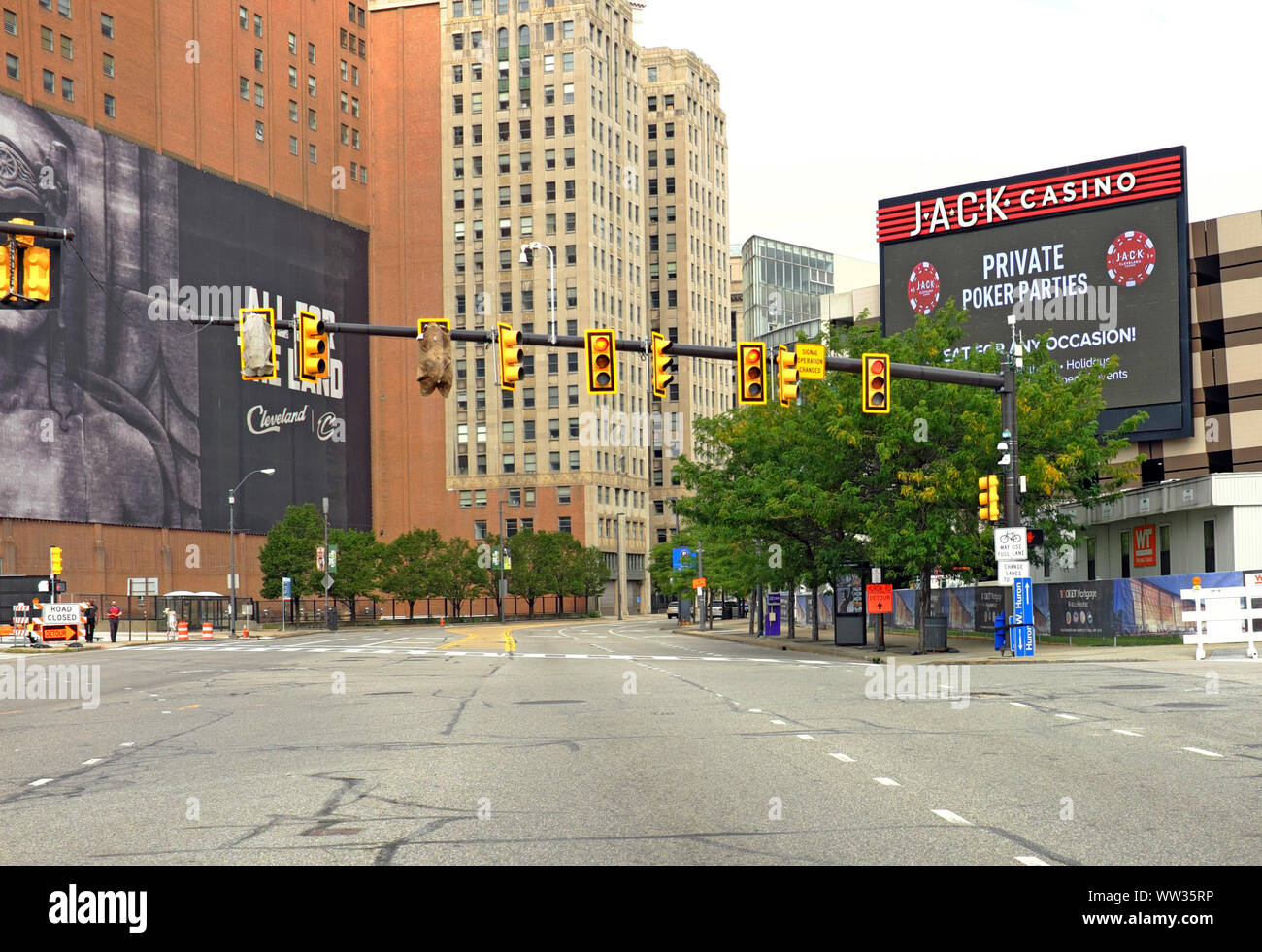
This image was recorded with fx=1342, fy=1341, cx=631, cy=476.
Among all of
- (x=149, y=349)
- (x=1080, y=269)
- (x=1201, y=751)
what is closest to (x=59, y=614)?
(x=1080, y=269)

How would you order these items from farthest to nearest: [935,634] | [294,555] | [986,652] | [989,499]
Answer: [294,555] < [935,634] < [986,652] < [989,499]

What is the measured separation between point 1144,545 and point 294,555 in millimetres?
63550

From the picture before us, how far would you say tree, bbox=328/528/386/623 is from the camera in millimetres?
99750

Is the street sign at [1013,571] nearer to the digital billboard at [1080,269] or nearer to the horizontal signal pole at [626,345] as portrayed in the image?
the horizontal signal pole at [626,345]

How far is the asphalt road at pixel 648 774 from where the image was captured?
8.55m

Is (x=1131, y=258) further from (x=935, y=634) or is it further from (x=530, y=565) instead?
(x=530, y=565)

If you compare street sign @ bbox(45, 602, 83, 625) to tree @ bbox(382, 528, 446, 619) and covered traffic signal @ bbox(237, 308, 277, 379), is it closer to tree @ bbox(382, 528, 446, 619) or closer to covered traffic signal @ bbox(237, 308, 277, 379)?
covered traffic signal @ bbox(237, 308, 277, 379)

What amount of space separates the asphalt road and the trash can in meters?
10.9

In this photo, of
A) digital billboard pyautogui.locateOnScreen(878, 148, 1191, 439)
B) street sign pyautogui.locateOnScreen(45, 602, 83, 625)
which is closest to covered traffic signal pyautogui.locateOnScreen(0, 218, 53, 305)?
street sign pyautogui.locateOnScreen(45, 602, 83, 625)

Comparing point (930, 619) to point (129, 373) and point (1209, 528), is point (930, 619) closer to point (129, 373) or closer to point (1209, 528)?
point (1209, 528)

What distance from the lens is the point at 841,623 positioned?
42.0 metres

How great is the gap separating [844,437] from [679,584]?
188 ft

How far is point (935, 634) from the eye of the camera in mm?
34938
